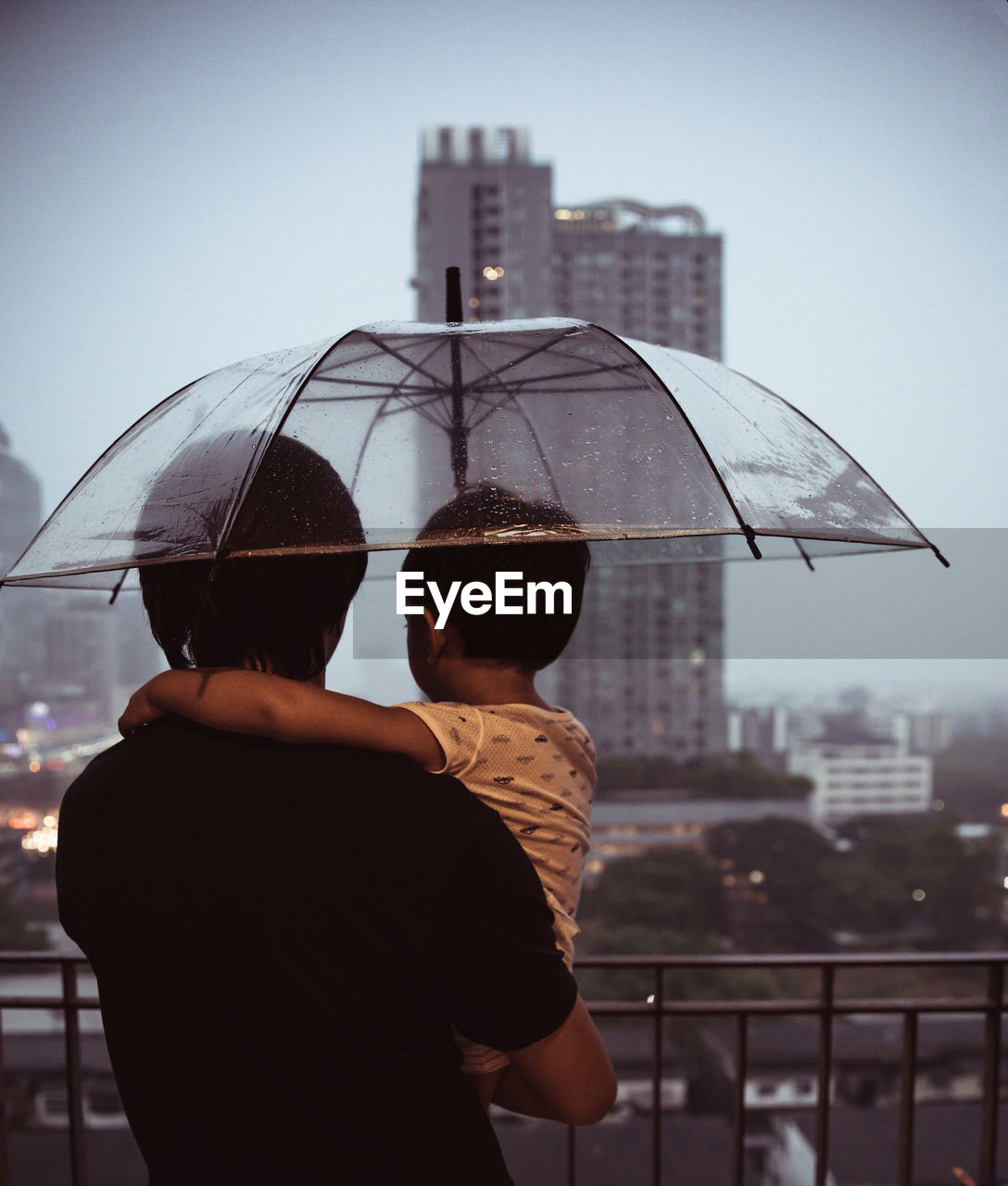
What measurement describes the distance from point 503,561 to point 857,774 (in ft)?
112

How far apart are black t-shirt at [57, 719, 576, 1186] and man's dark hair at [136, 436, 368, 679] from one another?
97 mm

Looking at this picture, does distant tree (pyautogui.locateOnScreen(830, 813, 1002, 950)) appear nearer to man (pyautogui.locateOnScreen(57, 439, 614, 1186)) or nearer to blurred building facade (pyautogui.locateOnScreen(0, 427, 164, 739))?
blurred building facade (pyautogui.locateOnScreen(0, 427, 164, 739))

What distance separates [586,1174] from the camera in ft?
74.3

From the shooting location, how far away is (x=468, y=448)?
931 mm

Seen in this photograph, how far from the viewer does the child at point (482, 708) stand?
2.27 feet

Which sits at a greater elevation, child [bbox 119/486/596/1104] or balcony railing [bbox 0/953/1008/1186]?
child [bbox 119/486/596/1104]

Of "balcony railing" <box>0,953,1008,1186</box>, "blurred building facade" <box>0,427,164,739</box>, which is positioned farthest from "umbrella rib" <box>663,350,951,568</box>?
"blurred building facade" <box>0,427,164,739</box>

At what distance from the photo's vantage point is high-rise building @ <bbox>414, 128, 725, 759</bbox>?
28.7m

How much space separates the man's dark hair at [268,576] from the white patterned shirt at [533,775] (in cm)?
13

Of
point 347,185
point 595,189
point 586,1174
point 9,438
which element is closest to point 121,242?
point 9,438

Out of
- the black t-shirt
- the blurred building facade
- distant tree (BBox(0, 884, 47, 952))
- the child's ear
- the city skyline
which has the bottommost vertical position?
distant tree (BBox(0, 884, 47, 952))

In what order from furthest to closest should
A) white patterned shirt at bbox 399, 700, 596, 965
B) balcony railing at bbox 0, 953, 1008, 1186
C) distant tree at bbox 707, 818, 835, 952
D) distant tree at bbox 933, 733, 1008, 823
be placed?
distant tree at bbox 707, 818, 835, 952, distant tree at bbox 933, 733, 1008, 823, balcony railing at bbox 0, 953, 1008, 1186, white patterned shirt at bbox 399, 700, 596, 965

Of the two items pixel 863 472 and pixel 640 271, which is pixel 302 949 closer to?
pixel 863 472

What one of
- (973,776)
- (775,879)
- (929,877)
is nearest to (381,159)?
(775,879)
